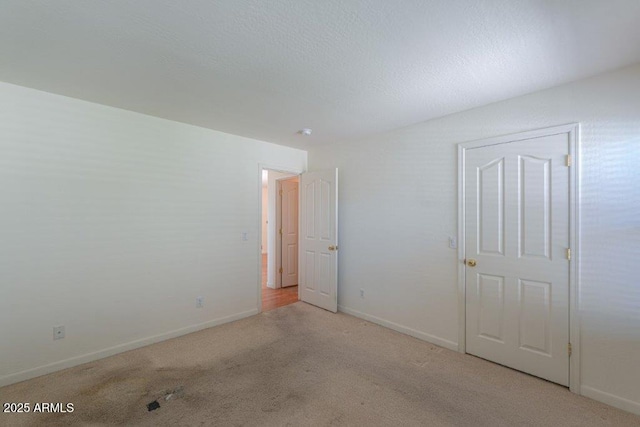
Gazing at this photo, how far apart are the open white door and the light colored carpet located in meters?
1.05

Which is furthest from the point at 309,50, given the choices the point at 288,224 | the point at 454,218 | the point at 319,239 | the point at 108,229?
the point at 288,224

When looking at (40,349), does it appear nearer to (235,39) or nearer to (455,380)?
(235,39)

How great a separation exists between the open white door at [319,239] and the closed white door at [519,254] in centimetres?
174

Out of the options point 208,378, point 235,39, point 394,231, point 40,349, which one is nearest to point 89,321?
point 40,349

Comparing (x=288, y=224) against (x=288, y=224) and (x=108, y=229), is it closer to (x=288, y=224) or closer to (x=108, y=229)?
(x=288, y=224)

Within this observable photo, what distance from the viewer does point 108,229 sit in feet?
8.95

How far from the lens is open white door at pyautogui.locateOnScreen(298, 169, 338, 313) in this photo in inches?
155

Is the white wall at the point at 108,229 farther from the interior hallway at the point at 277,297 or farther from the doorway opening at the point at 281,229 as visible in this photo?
the doorway opening at the point at 281,229

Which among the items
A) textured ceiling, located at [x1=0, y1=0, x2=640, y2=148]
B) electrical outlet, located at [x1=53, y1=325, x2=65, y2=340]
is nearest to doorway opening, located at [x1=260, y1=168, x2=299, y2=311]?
textured ceiling, located at [x1=0, y1=0, x2=640, y2=148]

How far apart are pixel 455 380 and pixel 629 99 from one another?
2508mm

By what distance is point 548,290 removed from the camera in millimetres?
2305

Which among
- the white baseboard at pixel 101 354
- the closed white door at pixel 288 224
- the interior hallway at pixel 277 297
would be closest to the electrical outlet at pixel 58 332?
the white baseboard at pixel 101 354

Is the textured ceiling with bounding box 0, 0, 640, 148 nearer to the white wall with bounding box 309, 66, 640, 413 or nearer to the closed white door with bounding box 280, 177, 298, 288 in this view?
the white wall with bounding box 309, 66, 640, 413

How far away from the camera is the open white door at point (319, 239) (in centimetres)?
393
